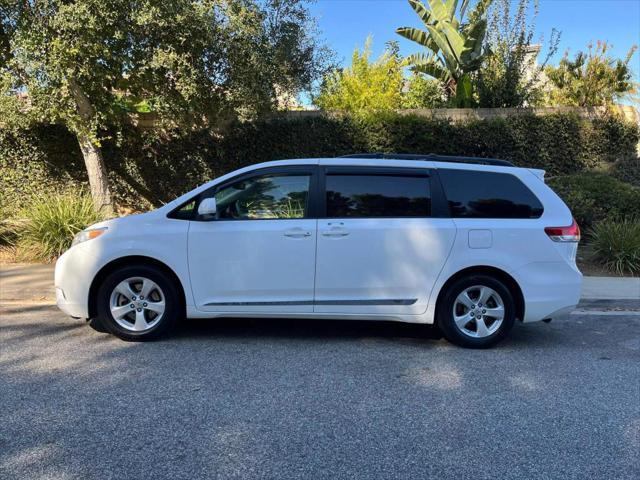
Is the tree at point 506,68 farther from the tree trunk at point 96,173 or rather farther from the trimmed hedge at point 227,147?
the tree trunk at point 96,173

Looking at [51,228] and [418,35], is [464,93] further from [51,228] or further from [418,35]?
[51,228]

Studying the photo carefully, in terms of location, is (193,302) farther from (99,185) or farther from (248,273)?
(99,185)

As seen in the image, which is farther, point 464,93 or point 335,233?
point 464,93

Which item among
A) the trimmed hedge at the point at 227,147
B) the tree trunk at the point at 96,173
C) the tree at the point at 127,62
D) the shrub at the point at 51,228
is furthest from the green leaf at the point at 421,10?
the shrub at the point at 51,228

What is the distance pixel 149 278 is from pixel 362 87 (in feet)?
39.6

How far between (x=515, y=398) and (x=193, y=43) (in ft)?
24.5

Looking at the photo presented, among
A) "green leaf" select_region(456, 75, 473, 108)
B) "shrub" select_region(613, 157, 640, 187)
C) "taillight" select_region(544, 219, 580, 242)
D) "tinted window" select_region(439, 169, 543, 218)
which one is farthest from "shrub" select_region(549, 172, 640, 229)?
"tinted window" select_region(439, 169, 543, 218)

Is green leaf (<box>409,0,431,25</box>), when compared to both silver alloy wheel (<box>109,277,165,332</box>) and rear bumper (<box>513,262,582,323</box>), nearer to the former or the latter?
rear bumper (<box>513,262,582,323</box>)

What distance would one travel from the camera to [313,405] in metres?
4.04

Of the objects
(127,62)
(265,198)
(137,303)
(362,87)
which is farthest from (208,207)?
(362,87)

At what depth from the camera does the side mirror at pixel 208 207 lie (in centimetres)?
528

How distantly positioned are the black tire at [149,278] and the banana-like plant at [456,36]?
12.2 meters

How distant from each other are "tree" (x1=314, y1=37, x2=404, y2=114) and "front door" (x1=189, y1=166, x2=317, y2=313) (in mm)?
10071

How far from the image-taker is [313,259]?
523 cm
